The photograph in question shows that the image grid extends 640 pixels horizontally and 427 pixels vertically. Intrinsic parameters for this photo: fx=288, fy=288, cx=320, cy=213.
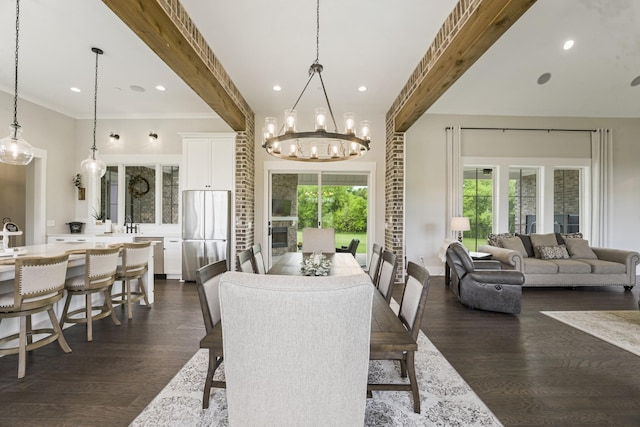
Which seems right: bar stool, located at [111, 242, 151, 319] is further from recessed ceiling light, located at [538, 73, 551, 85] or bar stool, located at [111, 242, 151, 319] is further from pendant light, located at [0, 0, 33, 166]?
recessed ceiling light, located at [538, 73, 551, 85]

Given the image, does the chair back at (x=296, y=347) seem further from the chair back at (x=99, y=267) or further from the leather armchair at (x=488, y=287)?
the leather armchair at (x=488, y=287)

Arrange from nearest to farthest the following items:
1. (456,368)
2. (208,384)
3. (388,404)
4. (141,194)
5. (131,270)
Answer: (208,384) < (388,404) < (456,368) < (131,270) < (141,194)

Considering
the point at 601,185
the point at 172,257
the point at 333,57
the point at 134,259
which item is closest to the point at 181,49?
the point at 333,57

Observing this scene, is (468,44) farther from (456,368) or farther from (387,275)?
(456,368)

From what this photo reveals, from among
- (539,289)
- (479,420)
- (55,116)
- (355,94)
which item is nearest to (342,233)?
(355,94)

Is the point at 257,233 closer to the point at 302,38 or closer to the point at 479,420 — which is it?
the point at 302,38

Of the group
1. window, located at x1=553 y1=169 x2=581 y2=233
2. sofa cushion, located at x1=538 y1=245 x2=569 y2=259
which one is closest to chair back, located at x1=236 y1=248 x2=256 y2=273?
sofa cushion, located at x1=538 y1=245 x2=569 y2=259

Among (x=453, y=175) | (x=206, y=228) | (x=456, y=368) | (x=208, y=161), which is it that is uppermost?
(x=208, y=161)

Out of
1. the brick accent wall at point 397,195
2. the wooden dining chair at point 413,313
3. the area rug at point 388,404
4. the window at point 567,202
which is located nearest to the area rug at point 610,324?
the area rug at point 388,404

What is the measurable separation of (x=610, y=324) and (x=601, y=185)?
12.8 feet

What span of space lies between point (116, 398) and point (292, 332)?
5.83ft

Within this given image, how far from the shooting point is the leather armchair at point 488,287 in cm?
358

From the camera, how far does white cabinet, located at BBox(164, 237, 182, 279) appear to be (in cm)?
524

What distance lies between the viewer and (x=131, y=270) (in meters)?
3.40
